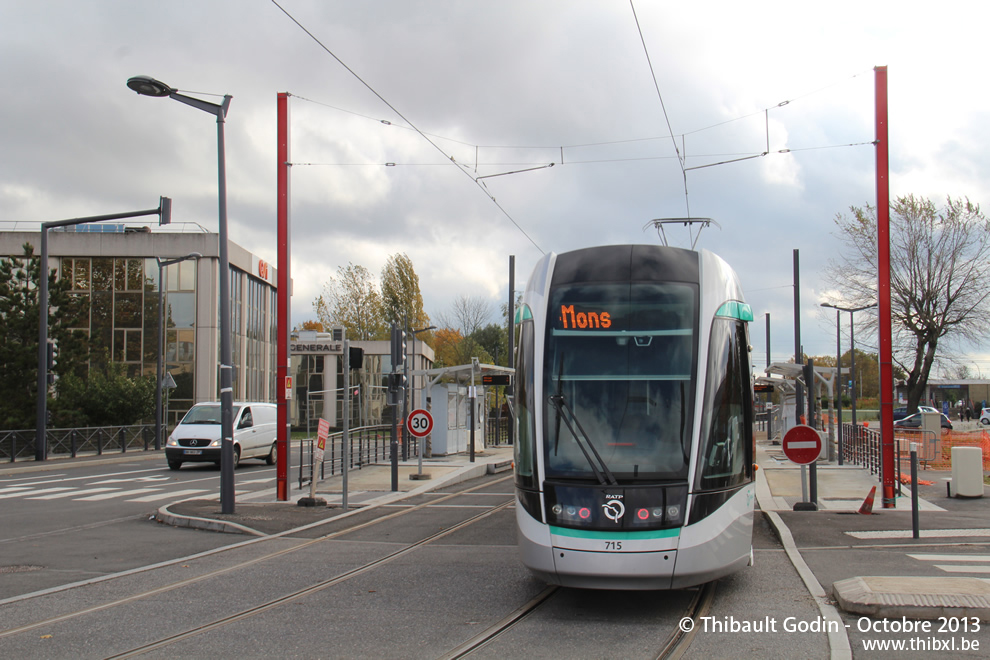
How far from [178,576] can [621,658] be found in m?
5.35

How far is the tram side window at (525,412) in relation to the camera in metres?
7.57

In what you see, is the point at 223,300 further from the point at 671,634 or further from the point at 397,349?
the point at 671,634

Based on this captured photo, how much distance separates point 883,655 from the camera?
19.8ft

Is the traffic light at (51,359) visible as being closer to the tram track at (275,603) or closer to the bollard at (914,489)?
the tram track at (275,603)

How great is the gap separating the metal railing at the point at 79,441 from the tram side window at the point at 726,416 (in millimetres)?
26668

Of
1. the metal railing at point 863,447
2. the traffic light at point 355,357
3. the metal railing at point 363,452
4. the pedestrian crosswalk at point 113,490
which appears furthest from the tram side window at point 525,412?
the metal railing at point 863,447

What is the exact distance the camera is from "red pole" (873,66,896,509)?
48.2ft

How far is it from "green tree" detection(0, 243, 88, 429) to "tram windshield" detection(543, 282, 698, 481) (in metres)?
27.9

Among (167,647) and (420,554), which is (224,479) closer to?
(420,554)

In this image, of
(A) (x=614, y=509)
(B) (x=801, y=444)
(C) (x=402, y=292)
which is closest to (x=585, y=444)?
(A) (x=614, y=509)

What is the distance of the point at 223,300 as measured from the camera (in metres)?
14.5

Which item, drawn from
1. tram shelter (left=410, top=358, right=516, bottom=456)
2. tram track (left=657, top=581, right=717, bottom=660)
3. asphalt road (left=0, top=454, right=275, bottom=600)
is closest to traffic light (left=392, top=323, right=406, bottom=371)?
asphalt road (left=0, top=454, right=275, bottom=600)

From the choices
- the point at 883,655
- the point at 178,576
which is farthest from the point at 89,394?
the point at 883,655

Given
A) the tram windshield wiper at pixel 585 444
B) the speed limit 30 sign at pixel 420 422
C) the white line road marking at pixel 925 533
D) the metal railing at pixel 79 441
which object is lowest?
the metal railing at pixel 79 441
